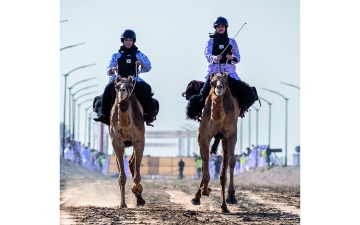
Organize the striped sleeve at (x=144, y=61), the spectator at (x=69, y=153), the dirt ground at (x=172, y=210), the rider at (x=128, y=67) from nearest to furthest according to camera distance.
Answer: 1. the dirt ground at (x=172, y=210)
2. the rider at (x=128, y=67)
3. the striped sleeve at (x=144, y=61)
4. the spectator at (x=69, y=153)

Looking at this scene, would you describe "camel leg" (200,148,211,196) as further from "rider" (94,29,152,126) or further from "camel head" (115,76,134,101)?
"rider" (94,29,152,126)

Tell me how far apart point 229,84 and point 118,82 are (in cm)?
220

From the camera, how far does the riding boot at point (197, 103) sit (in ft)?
77.0

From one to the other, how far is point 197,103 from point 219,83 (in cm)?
177

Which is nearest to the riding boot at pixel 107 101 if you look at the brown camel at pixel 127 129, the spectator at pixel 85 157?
the brown camel at pixel 127 129

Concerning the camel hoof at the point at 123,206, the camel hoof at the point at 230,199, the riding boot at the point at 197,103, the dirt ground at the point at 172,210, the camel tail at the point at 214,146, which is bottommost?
the dirt ground at the point at 172,210

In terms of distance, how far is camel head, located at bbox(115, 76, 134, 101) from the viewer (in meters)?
22.8

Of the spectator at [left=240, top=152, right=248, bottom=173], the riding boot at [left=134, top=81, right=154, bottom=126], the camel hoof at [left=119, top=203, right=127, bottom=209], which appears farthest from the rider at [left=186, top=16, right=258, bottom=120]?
the spectator at [left=240, top=152, right=248, bottom=173]

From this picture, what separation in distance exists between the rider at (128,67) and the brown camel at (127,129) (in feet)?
1.87

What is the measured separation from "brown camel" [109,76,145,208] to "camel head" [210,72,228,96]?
5.35ft

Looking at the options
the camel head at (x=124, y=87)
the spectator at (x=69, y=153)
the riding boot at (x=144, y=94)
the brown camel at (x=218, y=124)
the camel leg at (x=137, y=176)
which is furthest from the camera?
the spectator at (x=69, y=153)

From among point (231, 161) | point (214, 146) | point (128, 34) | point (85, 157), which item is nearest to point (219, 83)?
point (231, 161)

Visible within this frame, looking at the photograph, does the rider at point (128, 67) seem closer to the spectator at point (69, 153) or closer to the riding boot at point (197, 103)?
the riding boot at point (197, 103)
